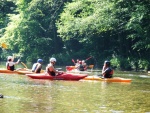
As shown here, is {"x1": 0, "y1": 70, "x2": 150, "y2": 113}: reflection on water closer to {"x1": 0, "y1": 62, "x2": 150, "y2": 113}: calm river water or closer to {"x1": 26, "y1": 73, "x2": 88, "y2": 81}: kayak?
{"x1": 0, "y1": 62, "x2": 150, "y2": 113}: calm river water

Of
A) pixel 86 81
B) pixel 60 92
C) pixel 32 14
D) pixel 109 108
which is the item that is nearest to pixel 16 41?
pixel 32 14

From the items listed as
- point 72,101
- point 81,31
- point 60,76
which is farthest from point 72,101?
point 81,31

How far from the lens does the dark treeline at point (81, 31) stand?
122ft

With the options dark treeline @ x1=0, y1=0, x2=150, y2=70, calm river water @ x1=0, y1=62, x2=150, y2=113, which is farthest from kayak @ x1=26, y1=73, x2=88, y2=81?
dark treeline @ x1=0, y1=0, x2=150, y2=70

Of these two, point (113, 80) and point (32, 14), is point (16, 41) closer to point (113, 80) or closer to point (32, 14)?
point (32, 14)

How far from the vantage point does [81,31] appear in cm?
4028

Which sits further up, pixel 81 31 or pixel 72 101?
pixel 81 31

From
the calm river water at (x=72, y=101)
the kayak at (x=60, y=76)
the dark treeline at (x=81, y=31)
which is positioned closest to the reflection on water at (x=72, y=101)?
the calm river water at (x=72, y=101)

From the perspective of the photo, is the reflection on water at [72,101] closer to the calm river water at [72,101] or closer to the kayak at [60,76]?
the calm river water at [72,101]

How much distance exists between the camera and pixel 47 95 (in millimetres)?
15516

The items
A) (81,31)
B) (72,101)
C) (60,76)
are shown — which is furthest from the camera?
(81,31)

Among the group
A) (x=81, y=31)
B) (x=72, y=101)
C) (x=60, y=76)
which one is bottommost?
(x=72, y=101)

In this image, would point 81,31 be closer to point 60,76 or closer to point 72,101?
point 60,76

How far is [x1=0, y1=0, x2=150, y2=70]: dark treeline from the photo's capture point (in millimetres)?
37200
